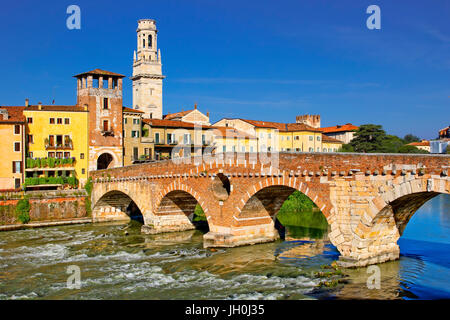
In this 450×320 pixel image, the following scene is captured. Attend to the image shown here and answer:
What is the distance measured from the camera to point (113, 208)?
42781mm

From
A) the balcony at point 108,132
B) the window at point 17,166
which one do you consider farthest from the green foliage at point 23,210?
the balcony at point 108,132

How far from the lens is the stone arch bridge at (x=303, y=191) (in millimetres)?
17594

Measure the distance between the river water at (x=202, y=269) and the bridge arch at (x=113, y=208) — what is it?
915 centimetres

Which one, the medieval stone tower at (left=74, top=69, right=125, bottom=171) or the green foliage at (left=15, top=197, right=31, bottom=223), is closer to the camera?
the green foliage at (left=15, top=197, right=31, bottom=223)

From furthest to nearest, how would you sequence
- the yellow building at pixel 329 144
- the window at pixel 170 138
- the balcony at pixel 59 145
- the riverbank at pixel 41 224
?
the yellow building at pixel 329 144 → the window at pixel 170 138 → the balcony at pixel 59 145 → the riverbank at pixel 41 224

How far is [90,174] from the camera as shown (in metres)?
44.2

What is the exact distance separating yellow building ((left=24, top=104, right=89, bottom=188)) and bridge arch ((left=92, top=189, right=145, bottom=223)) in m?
4.48

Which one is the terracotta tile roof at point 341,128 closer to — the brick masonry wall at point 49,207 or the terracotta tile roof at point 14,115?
the brick masonry wall at point 49,207

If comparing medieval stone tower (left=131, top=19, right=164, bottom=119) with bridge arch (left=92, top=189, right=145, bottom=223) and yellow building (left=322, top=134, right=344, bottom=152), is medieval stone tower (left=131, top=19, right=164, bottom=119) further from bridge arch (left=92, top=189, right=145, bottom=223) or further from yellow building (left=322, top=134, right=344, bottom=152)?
bridge arch (left=92, top=189, right=145, bottom=223)

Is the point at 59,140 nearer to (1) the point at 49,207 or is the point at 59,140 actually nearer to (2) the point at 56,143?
(2) the point at 56,143

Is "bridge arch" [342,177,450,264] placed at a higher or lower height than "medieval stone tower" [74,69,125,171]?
lower

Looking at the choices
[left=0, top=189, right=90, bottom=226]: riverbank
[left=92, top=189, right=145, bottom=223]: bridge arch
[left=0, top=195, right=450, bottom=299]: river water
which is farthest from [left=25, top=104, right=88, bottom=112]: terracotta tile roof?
[left=0, top=195, right=450, bottom=299]: river water

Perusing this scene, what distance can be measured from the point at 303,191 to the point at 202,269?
5914 millimetres

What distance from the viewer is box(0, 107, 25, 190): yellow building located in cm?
4100
